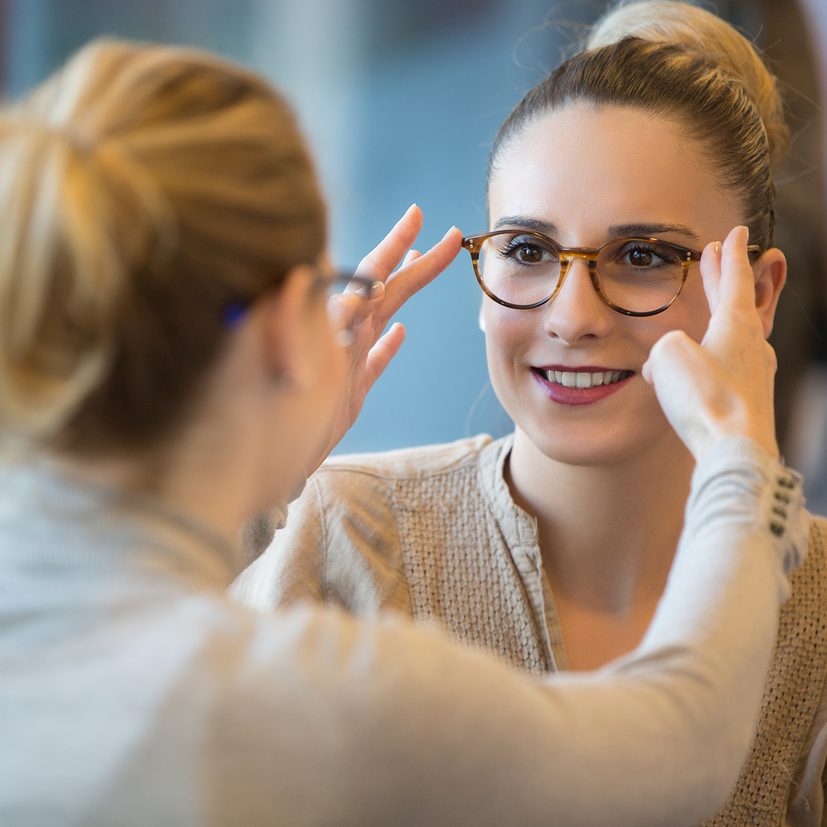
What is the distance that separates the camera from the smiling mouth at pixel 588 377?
157cm

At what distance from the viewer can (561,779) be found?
2.90 feet

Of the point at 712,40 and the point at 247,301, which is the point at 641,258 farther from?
the point at 247,301

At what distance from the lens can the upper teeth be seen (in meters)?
1.57

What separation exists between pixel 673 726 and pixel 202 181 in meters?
0.55

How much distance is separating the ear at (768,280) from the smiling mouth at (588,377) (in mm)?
211

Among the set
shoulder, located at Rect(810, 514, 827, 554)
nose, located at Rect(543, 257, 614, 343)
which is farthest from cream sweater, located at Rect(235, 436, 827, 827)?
nose, located at Rect(543, 257, 614, 343)

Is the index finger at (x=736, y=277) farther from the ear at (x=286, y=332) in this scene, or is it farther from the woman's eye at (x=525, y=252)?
the ear at (x=286, y=332)

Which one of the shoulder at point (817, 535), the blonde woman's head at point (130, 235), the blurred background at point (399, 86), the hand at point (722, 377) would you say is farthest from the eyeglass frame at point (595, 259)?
the blurred background at point (399, 86)

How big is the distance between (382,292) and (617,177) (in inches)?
13.4

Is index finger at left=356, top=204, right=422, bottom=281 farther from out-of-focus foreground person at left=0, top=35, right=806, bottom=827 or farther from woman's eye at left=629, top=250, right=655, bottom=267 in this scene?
out-of-focus foreground person at left=0, top=35, right=806, bottom=827

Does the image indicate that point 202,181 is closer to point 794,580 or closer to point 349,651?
point 349,651

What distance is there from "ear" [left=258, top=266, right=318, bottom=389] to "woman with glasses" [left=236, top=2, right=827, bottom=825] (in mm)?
653

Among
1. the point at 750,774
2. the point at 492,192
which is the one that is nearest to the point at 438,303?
the point at 492,192

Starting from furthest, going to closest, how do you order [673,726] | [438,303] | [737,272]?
1. [438,303]
2. [737,272]
3. [673,726]
